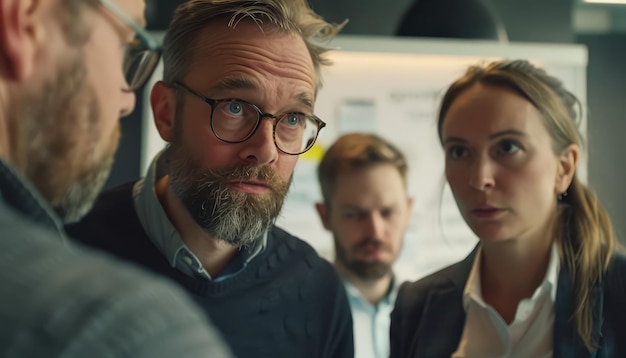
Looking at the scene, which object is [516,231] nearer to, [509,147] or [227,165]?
[509,147]

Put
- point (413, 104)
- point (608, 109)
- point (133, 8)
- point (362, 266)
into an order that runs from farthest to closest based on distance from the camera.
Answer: point (608, 109)
point (413, 104)
point (362, 266)
point (133, 8)

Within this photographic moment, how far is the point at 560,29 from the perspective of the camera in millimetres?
1639

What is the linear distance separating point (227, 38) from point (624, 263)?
45 cm

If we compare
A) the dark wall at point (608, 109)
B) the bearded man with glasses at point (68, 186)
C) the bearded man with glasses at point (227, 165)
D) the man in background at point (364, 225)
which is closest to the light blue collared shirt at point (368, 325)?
the man in background at point (364, 225)

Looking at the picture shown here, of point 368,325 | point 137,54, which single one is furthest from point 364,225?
point 137,54

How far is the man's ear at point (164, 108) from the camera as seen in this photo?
2.12 ft

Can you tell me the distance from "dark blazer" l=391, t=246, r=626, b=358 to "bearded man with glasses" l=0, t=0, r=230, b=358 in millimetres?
389

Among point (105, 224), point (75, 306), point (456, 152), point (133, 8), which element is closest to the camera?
point (75, 306)

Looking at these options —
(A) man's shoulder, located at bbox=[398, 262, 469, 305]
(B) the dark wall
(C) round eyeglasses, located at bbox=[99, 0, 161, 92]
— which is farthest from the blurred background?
(C) round eyeglasses, located at bbox=[99, 0, 161, 92]

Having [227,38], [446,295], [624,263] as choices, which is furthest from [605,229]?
[227,38]

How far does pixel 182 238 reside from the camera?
0.64m

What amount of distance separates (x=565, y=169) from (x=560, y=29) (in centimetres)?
101

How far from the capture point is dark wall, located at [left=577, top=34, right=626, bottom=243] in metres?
1.69

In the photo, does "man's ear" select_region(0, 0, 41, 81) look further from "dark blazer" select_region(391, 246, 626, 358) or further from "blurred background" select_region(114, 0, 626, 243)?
"blurred background" select_region(114, 0, 626, 243)
